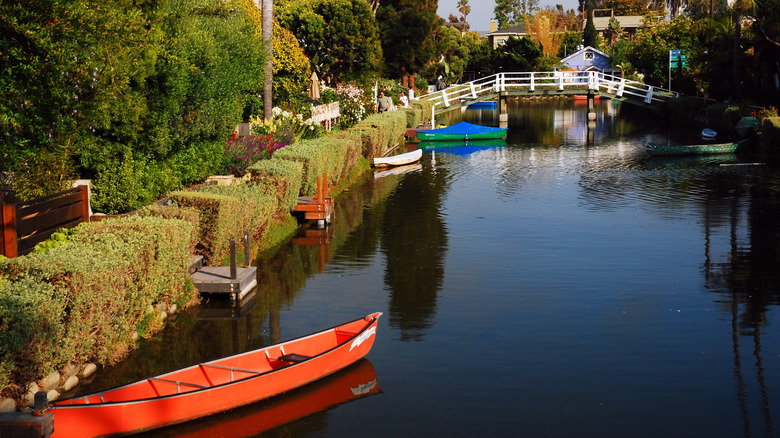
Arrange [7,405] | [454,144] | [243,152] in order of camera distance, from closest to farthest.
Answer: [7,405] < [243,152] < [454,144]

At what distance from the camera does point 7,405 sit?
10.7m

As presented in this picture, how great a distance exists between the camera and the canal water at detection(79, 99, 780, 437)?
1206 centimetres

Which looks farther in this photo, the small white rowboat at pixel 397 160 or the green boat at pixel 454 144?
the green boat at pixel 454 144

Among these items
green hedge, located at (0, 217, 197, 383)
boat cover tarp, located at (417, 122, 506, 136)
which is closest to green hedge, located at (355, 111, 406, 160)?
boat cover tarp, located at (417, 122, 506, 136)

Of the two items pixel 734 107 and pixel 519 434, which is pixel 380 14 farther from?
pixel 519 434

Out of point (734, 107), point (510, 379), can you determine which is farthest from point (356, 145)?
point (734, 107)

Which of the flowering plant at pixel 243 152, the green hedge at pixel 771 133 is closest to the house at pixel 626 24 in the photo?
the green hedge at pixel 771 133

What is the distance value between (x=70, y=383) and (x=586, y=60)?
11632 centimetres

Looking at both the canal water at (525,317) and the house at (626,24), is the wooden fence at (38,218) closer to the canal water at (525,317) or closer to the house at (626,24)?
the canal water at (525,317)

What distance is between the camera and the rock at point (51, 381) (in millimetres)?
11614

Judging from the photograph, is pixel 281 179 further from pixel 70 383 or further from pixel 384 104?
pixel 384 104

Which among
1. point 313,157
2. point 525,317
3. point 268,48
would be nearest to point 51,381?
point 525,317

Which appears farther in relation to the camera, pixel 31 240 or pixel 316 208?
pixel 316 208

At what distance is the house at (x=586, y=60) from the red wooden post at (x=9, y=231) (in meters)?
112
